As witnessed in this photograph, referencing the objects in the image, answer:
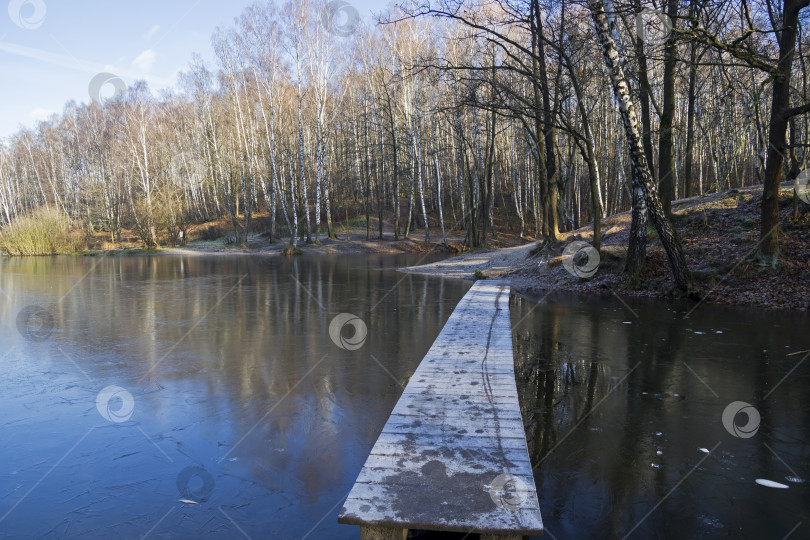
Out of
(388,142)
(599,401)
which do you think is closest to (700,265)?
(599,401)

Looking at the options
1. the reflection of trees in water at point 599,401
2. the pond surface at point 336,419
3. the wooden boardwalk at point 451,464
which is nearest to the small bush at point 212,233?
the pond surface at point 336,419

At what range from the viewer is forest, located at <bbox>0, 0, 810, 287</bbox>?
21022 millimetres

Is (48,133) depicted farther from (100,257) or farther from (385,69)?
(385,69)

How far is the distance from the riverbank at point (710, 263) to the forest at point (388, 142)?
0.66m

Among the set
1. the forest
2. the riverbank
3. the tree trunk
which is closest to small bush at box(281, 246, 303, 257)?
the forest

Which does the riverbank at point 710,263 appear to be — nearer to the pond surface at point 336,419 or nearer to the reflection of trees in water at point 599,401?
the pond surface at point 336,419

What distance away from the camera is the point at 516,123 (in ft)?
129

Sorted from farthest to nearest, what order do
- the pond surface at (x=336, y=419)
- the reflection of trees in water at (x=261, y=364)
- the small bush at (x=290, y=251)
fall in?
the small bush at (x=290, y=251) → the reflection of trees in water at (x=261, y=364) → the pond surface at (x=336, y=419)

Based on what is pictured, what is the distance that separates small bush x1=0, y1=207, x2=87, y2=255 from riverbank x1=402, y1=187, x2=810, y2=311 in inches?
1316

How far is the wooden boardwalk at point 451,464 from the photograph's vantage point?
2.99 m

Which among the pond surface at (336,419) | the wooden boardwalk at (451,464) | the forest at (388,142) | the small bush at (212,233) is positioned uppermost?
the forest at (388,142)

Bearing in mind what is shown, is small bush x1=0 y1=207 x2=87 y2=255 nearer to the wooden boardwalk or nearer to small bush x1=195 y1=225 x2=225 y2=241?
small bush x1=195 y1=225 x2=225 y2=241

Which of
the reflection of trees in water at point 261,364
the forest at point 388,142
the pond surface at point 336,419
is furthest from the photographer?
the forest at point 388,142

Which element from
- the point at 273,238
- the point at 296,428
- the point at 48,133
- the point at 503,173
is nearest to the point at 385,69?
the point at 273,238
